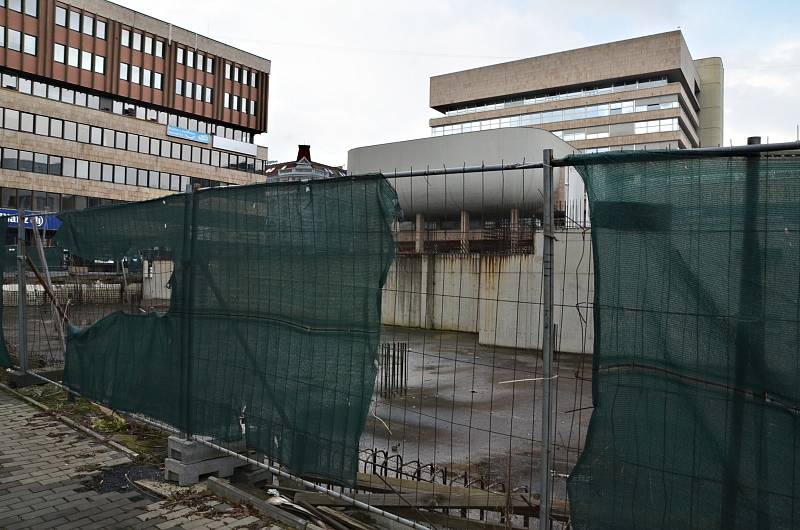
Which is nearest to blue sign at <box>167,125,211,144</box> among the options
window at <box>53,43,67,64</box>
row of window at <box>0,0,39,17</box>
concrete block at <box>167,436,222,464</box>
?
window at <box>53,43,67,64</box>

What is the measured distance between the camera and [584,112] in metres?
53.9

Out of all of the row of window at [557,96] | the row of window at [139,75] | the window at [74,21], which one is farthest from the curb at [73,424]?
the row of window at [557,96]

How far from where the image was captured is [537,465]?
7.20 m

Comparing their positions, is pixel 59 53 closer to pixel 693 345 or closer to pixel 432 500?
pixel 432 500

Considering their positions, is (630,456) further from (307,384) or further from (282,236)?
(282,236)

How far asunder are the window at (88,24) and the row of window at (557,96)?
35.7m

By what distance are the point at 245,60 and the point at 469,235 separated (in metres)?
36.9

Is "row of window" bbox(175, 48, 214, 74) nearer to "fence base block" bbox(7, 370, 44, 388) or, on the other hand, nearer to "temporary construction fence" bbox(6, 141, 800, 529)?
"fence base block" bbox(7, 370, 44, 388)

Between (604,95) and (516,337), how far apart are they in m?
53.5

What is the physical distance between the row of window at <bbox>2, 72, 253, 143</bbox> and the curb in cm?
3698

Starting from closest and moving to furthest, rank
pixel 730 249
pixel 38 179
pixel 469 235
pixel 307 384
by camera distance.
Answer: pixel 730 249
pixel 307 384
pixel 469 235
pixel 38 179

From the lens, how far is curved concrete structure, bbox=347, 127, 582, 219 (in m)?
22.1

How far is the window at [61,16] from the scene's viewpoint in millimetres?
38969

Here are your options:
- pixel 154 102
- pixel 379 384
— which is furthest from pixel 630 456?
pixel 154 102
